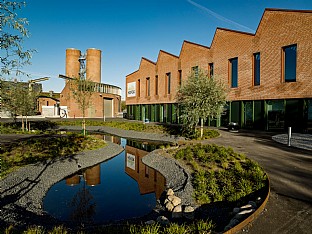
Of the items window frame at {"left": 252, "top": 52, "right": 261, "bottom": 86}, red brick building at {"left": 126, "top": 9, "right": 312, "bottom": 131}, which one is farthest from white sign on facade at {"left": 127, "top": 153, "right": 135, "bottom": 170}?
window frame at {"left": 252, "top": 52, "right": 261, "bottom": 86}

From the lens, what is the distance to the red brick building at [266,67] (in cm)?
1719

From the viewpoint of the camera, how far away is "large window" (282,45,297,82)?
17.9 m

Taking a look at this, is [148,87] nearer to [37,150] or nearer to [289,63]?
[289,63]

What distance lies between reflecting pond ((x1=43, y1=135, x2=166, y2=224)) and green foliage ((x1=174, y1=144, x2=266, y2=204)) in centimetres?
186

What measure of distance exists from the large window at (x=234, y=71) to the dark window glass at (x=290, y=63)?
16.2ft

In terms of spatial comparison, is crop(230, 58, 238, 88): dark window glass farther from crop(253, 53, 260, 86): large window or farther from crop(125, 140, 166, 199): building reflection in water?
crop(125, 140, 166, 199): building reflection in water

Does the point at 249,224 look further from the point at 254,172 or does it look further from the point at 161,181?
the point at 161,181

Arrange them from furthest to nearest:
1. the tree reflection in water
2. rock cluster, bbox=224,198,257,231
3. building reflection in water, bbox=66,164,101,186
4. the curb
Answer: building reflection in water, bbox=66,164,101,186
the tree reflection in water
rock cluster, bbox=224,198,257,231
the curb

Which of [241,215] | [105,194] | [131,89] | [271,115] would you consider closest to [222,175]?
[241,215]

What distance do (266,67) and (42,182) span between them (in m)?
20.5

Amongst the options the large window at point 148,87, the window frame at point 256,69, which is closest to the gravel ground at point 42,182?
the window frame at point 256,69

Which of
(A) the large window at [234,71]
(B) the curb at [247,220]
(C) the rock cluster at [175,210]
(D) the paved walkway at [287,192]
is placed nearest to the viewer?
(B) the curb at [247,220]

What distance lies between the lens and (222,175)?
27.0 ft

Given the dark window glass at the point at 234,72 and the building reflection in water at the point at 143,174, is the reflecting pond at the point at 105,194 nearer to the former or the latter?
the building reflection in water at the point at 143,174
